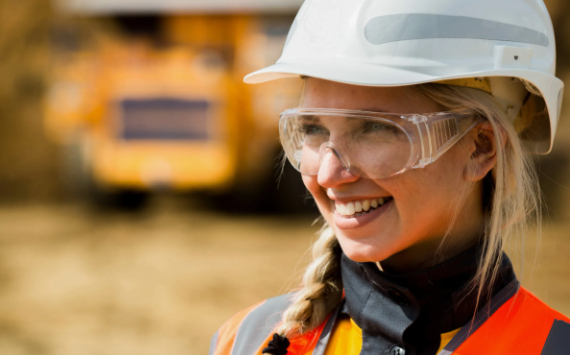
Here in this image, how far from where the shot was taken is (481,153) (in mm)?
1604

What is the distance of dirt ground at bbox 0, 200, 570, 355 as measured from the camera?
5.07m

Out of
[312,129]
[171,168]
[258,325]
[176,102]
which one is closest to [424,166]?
[312,129]

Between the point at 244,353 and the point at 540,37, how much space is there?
1.15 m

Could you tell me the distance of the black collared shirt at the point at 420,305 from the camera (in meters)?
1.52

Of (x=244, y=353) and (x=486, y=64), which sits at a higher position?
(x=486, y=64)

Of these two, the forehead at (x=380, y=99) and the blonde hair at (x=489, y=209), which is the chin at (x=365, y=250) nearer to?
the blonde hair at (x=489, y=209)

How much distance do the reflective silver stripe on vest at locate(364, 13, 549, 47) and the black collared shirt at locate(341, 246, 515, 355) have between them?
0.53 m

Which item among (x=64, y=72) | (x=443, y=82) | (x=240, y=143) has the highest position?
(x=443, y=82)

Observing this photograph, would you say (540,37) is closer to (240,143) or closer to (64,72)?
(240,143)

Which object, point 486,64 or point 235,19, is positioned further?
point 235,19

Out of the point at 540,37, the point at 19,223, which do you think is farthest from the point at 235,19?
the point at 540,37

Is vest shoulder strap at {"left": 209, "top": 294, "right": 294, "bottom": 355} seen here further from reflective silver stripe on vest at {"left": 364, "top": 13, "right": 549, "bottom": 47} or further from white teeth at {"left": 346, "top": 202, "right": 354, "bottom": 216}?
reflective silver stripe on vest at {"left": 364, "top": 13, "right": 549, "bottom": 47}

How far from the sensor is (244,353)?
171 centimetres

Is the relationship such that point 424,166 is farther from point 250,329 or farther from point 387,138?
point 250,329
